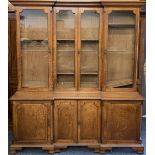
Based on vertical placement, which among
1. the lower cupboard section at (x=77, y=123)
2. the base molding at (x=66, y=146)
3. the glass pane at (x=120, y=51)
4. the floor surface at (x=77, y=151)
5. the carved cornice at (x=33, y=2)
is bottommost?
the floor surface at (x=77, y=151)

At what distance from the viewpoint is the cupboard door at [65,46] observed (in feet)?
11.1

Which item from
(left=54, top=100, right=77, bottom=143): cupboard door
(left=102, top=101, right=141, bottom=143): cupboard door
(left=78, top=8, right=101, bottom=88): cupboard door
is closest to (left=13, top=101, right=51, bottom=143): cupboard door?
(left=54, top=100, right=77, bottom=143): cupboard door

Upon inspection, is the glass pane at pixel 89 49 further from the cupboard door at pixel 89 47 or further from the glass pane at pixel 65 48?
the glass pane at pixel 65 48

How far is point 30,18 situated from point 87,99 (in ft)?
4.21

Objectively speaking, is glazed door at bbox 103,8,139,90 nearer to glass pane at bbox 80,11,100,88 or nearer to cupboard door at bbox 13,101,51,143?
glass pane at bbox 80,11,100,88

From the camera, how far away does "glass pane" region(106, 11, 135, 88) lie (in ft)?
11.2

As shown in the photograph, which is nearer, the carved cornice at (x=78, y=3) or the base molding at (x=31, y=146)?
the carved cornice at (x=78, y=3)

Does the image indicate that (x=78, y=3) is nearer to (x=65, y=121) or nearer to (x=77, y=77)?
(x=77, y=77)

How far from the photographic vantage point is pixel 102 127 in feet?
11.1

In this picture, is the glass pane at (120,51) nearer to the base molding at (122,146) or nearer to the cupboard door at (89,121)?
the cupboard door at (89,121)

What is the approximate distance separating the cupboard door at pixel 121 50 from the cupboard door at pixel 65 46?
1.50 ft

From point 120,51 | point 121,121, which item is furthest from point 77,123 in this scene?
point 120,51

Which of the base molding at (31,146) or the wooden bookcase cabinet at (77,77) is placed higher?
the wooden bookcase cabinet at (77,77)

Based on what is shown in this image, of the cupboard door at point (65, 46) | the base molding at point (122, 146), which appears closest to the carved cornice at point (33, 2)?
the cupboard door at point (65, 46)
